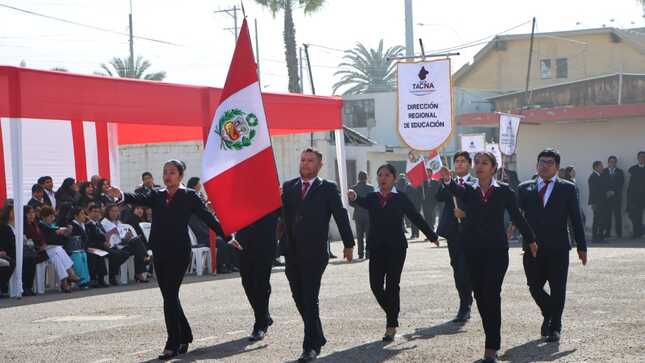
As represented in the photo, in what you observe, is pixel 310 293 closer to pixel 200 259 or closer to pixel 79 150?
pixel 200 259

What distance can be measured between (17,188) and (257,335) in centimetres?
691

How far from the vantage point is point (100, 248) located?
19125mm

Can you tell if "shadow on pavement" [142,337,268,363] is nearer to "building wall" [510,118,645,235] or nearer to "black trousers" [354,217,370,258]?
"black trousers" [354,217,370,258]

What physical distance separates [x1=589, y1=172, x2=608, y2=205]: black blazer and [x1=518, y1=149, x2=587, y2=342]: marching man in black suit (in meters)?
17.7

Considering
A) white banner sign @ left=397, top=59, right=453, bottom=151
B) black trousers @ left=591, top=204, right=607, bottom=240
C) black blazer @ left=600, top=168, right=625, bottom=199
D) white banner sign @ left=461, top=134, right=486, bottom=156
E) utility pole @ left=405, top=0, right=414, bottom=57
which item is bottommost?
black trousers @ left=591, top=204, right=607, bottom=240

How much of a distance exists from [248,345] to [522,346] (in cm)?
248

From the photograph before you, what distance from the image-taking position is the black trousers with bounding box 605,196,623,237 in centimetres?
2825

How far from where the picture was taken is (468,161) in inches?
402

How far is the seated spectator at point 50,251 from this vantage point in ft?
58.9

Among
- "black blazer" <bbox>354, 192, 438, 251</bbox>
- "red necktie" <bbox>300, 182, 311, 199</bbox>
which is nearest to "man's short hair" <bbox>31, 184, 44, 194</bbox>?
"black blazer" <bbox>354, 192, 438, 251</bbox>

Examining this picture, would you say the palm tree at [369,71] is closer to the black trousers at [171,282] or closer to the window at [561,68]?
the window at [561,68]

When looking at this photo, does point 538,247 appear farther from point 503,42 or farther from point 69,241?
point 503,42

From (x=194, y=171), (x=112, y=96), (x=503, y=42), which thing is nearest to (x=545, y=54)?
(x=503, y=42)

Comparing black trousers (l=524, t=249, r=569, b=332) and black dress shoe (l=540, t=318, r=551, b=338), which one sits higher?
black trousers (l=524, t=249, r=569, b=332)
